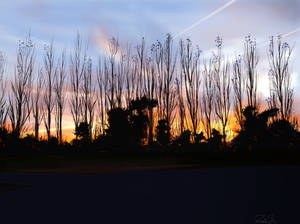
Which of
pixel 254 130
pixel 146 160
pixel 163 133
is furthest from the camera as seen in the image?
pixel 163 133

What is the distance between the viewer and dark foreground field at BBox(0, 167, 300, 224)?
13.7ft

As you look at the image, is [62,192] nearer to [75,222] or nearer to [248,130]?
[75,222]

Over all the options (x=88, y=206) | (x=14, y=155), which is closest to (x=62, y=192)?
(x=88, y=206)

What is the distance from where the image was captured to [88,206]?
507 centimetres

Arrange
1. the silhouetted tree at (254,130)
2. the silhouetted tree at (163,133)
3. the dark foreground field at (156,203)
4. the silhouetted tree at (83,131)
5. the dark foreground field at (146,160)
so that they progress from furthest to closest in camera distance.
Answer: the silhouetted tree at (83,131), the silhouetted tree at (163,133), the silhouetted tree at (254,130), the dark foreground field at (146,160), the dark foreground field at (156,203)

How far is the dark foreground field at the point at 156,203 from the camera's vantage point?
164 inches

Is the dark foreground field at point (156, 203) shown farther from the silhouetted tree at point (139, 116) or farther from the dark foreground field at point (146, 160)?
the silhouetted tree at point (139, 116)

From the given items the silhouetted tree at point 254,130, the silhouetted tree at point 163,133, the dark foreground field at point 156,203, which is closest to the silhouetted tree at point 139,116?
the silhouetted tree at point 163,133

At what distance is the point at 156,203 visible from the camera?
5.20 m

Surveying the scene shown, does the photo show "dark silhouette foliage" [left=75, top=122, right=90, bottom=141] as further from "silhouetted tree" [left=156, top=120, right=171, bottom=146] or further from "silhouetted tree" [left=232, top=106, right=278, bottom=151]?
"silhouetted tree" [left=232, top=106, right=278, bottom=151]

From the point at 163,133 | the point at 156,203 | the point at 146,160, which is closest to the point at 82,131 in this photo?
the point at 163,133

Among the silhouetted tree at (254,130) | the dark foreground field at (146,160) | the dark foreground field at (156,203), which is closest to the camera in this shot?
the dark foreground field at (156,203)

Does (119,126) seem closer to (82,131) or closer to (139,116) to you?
(139,116)

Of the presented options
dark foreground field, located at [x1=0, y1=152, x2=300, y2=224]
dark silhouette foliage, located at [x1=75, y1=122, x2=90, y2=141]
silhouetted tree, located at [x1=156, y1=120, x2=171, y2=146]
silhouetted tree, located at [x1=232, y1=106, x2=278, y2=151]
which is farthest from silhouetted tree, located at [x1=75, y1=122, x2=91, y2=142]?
dark foreground field, located at [x1=0, y1=152, x2=300, y2=224]
